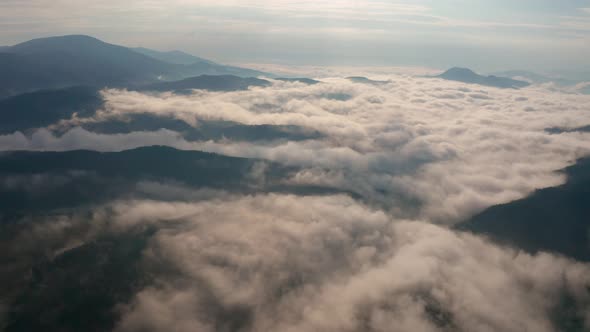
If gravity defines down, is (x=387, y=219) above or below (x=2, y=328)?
above

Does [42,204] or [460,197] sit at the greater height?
[460,197]

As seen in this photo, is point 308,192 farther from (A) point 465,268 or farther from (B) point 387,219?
(A) point 465,268

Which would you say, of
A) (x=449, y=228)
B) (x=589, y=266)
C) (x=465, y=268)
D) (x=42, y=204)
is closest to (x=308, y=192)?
(x=449, y=228)

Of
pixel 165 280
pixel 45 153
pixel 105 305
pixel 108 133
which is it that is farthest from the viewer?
pixel 108 133

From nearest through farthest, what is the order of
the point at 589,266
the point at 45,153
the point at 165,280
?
the point at 165,280 → the point at 589,266 → the point at 45,153

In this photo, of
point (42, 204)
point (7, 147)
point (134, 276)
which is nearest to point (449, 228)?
point (134, 276)

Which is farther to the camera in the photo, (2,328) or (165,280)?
(165,280)

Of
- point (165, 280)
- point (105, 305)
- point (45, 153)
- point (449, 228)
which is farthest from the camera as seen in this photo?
point (45, 153)

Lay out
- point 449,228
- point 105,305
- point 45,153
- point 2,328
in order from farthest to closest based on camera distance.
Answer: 1. point 45,153
2. point 449,228
3. point 105,305
4. point 2,328

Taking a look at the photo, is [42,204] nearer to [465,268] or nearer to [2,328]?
[2,328]
